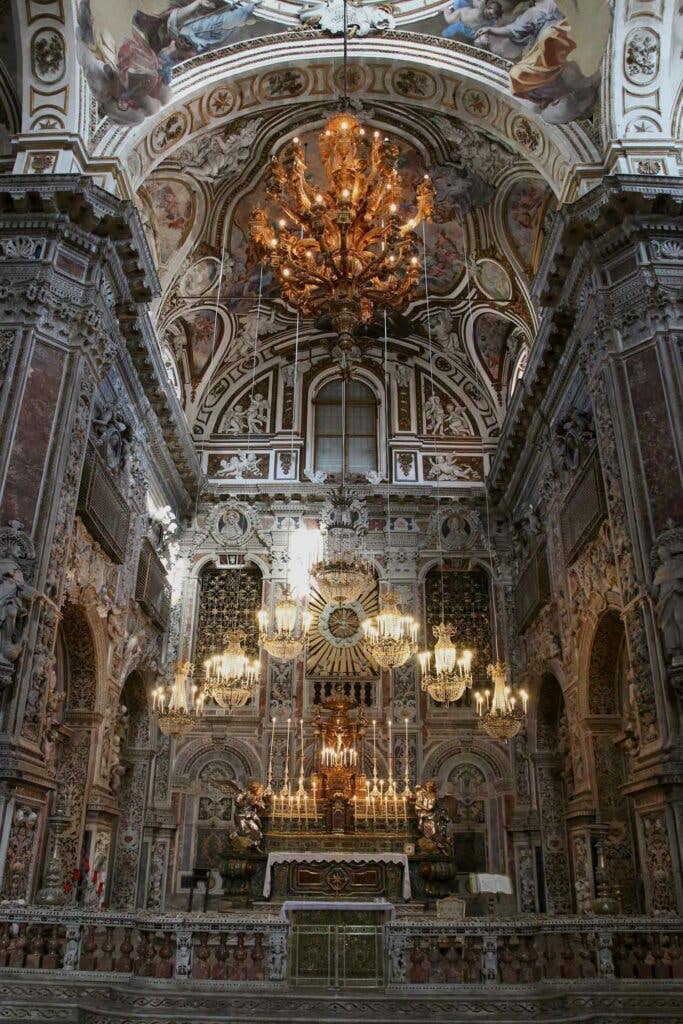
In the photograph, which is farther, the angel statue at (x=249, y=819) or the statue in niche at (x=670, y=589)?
the angel statue at (x=249, y=819)

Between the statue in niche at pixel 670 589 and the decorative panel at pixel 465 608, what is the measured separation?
861 cm

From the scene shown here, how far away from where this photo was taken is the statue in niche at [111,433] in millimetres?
12617

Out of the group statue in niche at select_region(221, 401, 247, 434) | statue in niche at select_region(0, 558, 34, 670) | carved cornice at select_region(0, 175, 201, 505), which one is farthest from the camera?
statue in niche at select_region(221, 401, 247, 434)

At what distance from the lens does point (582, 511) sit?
1245cm

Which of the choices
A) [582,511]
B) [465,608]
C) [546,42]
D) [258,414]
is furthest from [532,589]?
[546,42]

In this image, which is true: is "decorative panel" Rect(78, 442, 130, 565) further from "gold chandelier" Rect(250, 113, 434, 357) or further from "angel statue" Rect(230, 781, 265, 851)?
"angel statue" Rect(230, 781, 265, 851)

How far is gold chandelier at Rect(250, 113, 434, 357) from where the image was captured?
10461 millimetres

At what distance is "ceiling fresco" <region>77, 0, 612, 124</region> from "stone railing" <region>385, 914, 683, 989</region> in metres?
10.1

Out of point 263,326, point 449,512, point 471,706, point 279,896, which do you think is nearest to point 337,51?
point 263,326

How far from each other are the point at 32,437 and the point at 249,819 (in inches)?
299

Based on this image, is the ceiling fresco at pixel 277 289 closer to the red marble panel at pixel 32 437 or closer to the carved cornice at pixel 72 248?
the carved cornice at pixel 72 248

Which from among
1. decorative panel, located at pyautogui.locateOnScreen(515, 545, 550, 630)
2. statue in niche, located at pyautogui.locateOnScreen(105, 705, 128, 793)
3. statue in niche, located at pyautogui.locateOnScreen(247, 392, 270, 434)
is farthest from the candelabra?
statue in niche, located at pyautogui.locateOnScreen(247, 392, 270, 434)

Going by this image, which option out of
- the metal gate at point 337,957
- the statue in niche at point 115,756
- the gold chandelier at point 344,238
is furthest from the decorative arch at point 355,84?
the metal gate at point 337,957

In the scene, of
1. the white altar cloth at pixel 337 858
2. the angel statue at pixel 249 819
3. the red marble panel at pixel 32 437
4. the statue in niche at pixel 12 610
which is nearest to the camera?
the statue in niche at pixel 12 610
